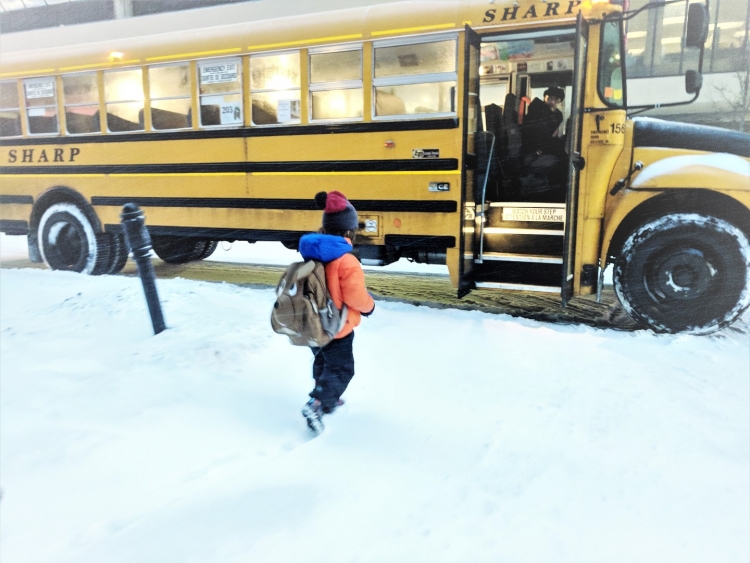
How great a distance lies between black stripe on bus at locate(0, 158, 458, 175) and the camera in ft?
12.5

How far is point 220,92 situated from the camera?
14.1 ft

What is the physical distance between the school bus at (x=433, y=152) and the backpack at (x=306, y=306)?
1785 mm

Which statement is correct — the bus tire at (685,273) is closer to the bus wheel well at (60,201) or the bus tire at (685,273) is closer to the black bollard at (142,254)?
the black bollard at (142,254)

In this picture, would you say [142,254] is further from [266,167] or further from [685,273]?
[685,273]

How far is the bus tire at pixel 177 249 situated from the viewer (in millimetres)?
5570

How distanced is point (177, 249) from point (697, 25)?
4756 mm

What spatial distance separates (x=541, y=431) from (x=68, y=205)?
4.64 metres

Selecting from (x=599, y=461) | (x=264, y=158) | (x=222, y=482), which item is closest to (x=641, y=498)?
(x=599, y=461)

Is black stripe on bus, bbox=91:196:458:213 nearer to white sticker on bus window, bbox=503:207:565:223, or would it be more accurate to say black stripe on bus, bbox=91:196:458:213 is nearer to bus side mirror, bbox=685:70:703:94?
white sticker on bus window, bbox=503:207:565:223

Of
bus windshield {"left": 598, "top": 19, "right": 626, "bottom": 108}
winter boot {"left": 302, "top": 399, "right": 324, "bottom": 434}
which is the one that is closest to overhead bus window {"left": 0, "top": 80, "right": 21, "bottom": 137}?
winter boot {"left": 302, "top": 399, "right": 324, "bottom": 434}

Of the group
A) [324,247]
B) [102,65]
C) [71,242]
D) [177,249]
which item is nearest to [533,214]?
[324,247]

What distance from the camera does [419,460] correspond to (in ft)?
6.96

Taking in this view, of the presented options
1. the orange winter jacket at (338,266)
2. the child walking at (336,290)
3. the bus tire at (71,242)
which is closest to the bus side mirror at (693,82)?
the child walking at (336,290)

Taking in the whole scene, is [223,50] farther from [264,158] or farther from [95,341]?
[95,341]
